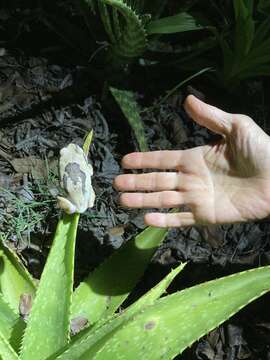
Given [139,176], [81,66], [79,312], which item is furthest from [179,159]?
[81,66]

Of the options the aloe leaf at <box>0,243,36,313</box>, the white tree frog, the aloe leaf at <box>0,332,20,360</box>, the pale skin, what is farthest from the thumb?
the aloe leaf at <box>0,332,20,360</box>

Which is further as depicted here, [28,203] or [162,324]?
[28,203]

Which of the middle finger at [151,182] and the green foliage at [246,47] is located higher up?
the green foliage at [246,47]

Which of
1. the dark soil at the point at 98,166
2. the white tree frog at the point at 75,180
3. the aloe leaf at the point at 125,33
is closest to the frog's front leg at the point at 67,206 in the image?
the white tree frog at the point at 75,180

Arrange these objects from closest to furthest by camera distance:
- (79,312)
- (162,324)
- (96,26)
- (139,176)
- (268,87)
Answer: (162,324) < (79,312) < (139,176) < (96,26) < (268,87)

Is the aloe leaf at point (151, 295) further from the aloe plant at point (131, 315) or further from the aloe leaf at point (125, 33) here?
the aloe leaf at point (125, 33)

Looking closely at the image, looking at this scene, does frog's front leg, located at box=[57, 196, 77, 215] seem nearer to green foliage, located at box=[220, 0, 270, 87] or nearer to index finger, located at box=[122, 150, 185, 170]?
Result: index finger, located at box=[122, 150, 185, 170]

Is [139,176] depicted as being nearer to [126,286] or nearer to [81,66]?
[126,286]
